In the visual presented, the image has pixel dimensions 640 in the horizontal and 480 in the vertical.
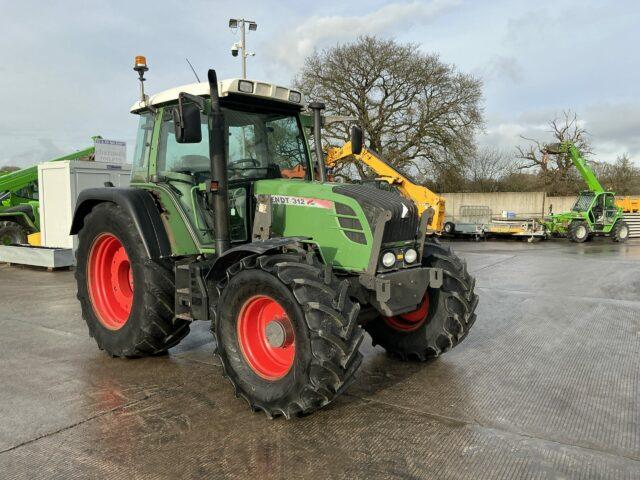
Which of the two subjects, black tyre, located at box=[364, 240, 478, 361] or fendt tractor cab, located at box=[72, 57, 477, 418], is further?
black tyre, located at box=[364, 240, 478, 361]

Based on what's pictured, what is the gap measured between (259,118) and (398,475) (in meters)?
3.17

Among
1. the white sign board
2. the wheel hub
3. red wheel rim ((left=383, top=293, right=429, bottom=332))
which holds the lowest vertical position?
red wheel rim ((left=383, top=293, right=429, bottom=332))

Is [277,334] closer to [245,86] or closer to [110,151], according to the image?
[245,86]

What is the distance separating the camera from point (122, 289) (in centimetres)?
527

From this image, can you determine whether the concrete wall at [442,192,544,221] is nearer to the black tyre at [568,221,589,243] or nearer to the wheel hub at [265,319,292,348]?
the black tyre at [568,221,589,243]

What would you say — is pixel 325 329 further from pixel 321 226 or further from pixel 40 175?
pixel 40 175

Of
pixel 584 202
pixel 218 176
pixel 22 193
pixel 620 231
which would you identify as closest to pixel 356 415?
pixel 218 176

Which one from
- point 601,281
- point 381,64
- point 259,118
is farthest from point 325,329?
point 381,64

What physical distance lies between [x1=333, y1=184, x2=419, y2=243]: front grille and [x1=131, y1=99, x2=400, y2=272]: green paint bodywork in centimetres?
5

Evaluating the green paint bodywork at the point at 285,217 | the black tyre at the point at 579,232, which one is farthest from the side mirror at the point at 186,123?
the black tyre at the point at 579,232

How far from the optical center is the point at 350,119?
199 inches

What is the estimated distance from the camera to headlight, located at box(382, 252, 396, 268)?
3970 millimetres

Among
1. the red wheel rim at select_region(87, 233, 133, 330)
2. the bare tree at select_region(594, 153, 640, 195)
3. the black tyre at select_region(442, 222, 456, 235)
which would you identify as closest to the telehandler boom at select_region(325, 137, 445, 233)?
the black tyre at select_region(442, 222, 456, 235)

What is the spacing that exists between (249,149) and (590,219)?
18.9 meters
